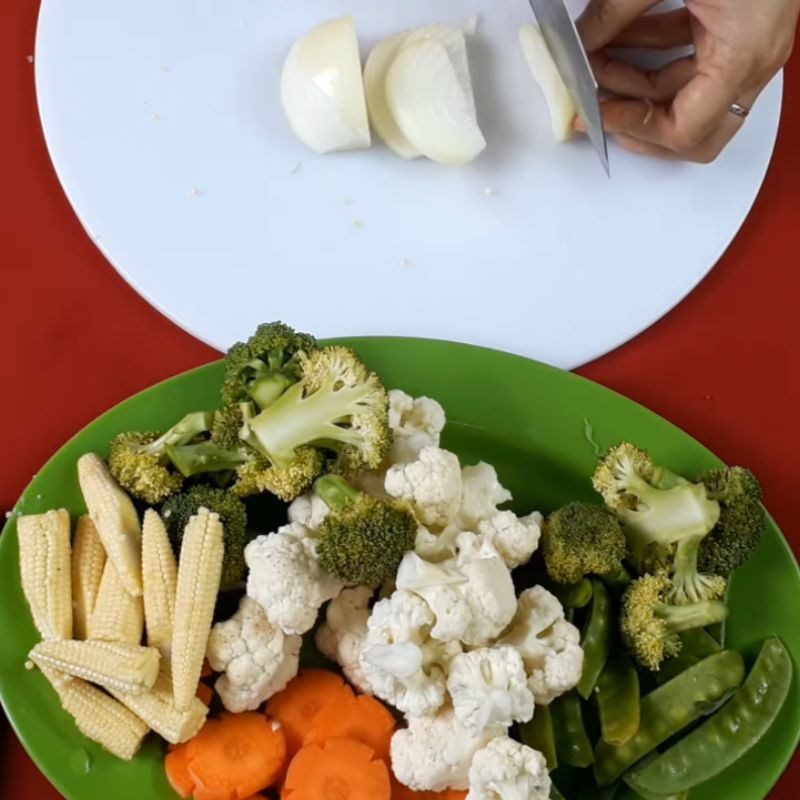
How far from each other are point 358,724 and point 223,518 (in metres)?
0.26

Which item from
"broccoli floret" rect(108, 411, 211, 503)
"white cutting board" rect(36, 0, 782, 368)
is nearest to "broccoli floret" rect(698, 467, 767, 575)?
"white cutting board" rect(36, 0, 782, 368)

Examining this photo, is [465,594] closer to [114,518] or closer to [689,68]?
[114,518]

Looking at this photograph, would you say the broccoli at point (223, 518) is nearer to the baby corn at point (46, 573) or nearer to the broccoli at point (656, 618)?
the baby corn at point (46, 573)

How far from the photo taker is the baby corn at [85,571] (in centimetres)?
107

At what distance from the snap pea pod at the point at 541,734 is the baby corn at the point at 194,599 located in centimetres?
35

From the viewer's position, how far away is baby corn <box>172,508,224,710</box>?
1.02 metres

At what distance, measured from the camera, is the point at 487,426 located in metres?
1.20

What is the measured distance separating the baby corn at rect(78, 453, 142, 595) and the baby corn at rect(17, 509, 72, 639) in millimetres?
43

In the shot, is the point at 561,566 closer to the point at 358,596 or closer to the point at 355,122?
the point at 358,596

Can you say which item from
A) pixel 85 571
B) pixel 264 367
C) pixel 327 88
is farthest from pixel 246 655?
pixel 327 88

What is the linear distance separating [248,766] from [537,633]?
0.33 metres

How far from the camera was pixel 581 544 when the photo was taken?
1087mm

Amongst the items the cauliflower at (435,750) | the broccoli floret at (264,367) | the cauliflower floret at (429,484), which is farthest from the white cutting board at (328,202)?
the cauliflower at (435,750)

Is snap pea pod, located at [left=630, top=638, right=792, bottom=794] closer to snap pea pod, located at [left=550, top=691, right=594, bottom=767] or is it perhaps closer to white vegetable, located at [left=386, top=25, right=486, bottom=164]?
snap pea pod, located at [left=550, top=691, right=594, bottom=767]
